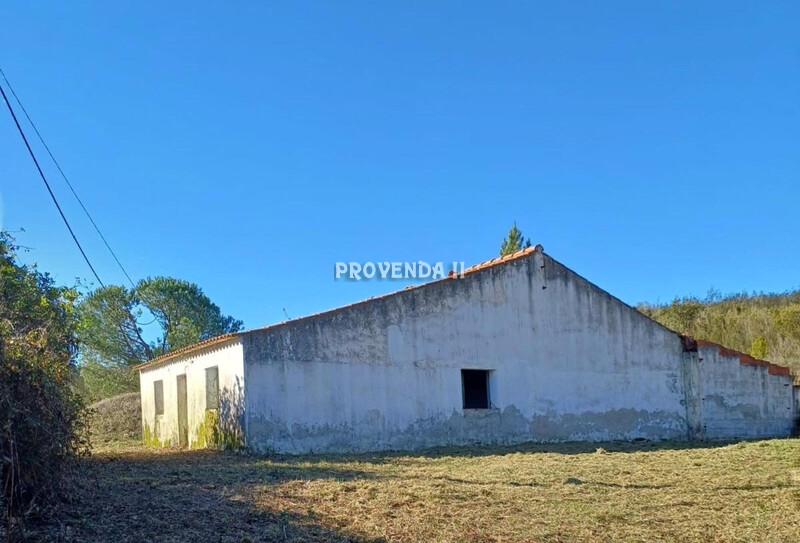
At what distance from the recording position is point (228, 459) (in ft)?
40.8

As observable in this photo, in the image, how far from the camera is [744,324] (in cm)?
2831

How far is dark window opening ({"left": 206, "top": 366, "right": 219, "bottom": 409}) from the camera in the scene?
15.7 metres

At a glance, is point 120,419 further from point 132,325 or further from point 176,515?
point 176,515

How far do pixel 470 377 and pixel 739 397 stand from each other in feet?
26.3

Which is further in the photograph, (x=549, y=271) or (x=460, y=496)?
(x=549, y=271)

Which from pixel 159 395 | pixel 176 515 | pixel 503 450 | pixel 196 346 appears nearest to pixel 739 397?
pixel 503 450

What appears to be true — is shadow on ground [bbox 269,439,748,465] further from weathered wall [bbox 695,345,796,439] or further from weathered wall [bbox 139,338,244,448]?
weathered wall [bbox 695,345,796,439]

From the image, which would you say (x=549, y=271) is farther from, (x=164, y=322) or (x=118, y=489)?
(x=164, y=322)

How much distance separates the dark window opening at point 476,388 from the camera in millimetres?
16797

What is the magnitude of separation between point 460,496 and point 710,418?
1360 centimetres

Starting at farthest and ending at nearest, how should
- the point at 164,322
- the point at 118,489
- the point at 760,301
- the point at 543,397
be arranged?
the point at 760,301 < the point at 164,322 < the point at 543,397 < the point at 118,489

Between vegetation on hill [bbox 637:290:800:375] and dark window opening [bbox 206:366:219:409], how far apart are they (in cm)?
1958

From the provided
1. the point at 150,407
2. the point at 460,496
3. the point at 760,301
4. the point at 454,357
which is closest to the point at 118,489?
the point at 460,496

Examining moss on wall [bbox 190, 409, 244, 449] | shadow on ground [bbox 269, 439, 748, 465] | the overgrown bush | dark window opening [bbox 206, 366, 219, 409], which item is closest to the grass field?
the overgrown bush
